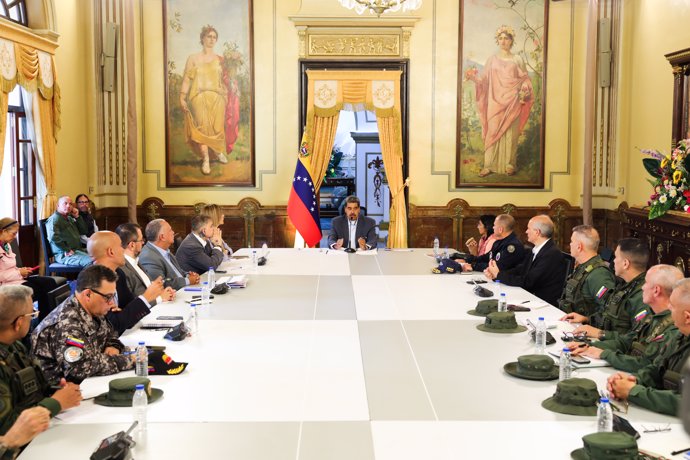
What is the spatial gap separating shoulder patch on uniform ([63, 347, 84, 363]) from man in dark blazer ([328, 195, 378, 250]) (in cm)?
565

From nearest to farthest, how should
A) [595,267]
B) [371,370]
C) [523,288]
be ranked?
[371,370], [595,267], [523,288]

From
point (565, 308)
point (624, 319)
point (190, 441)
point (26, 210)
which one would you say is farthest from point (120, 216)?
point (190, 441)

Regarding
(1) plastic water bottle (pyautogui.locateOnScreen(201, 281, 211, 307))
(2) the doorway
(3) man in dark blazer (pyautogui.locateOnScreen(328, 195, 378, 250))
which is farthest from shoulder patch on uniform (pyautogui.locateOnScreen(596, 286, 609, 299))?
(2) the doorway

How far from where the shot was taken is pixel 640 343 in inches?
164

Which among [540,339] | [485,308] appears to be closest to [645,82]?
[485,308]

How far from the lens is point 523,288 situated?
6.42 metres

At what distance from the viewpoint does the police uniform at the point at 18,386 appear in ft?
10.2

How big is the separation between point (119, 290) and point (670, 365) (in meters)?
3.35

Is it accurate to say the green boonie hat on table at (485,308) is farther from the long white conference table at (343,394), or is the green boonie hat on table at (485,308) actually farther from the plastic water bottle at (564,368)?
the plastic water bottle at (564,368)

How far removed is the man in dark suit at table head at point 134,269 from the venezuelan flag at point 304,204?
4774 mm

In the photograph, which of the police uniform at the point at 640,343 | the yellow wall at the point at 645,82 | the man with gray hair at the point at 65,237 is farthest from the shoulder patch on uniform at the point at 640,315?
the man with gray hair at the point at 65,237

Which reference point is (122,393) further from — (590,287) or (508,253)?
(508,253)

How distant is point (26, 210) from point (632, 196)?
750 centimetres

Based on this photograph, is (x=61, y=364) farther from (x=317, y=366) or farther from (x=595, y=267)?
(x=595, y=267)
